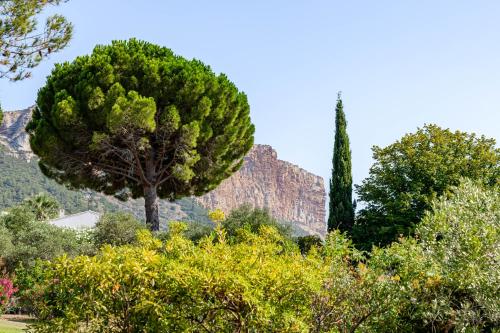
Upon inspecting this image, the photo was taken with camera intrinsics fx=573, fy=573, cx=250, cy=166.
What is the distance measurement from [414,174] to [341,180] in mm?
3915

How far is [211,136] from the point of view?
22.8 meters

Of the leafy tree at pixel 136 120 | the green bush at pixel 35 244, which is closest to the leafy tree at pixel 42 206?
the green bush at pixel 35 244

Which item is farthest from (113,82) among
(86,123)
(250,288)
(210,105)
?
(250,288)

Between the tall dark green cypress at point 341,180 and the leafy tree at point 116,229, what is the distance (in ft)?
34.6

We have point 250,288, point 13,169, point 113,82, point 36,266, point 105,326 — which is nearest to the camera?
point 250,288

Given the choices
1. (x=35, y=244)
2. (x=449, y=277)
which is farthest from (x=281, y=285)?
(x=35, y=244)

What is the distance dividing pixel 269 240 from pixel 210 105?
51.4ft

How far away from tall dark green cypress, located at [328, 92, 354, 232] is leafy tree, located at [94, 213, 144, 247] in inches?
416

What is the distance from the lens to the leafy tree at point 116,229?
85.7 feet

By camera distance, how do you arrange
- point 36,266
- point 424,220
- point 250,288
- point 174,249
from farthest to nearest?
point 36,266 < point 424,220 < point 174,249 < point 250,288

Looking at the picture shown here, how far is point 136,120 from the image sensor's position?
2080 cm

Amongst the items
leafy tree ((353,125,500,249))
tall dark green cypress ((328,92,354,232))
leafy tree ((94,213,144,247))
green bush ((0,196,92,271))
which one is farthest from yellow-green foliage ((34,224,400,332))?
tall dark green cypress ((328,92,354,232))

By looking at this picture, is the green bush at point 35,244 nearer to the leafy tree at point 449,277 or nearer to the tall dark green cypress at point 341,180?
the tall dark green cypress at point 341,180

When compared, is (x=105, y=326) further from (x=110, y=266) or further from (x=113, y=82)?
(x=113, y=82)
